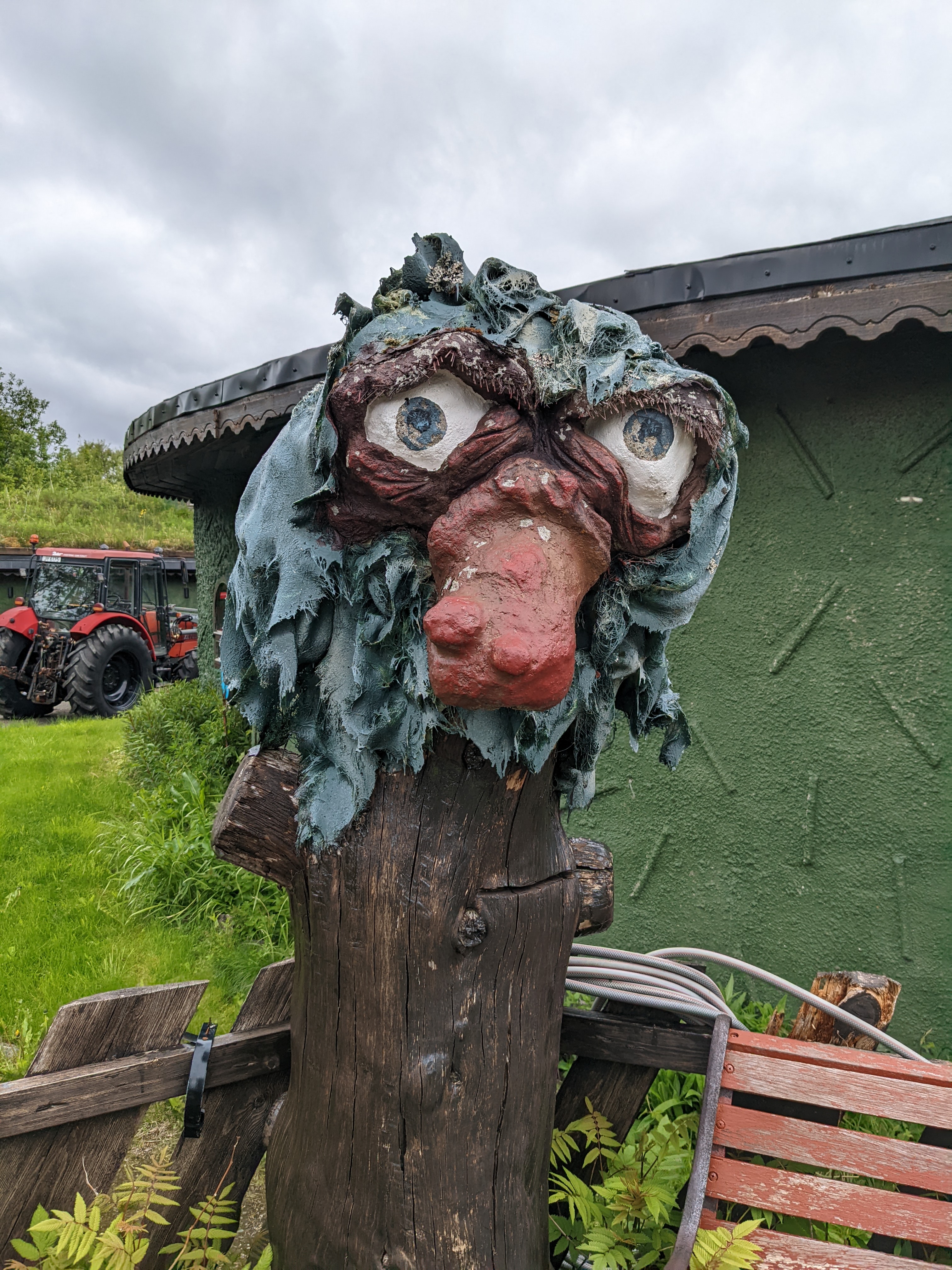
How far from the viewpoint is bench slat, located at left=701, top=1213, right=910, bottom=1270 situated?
4.21ft

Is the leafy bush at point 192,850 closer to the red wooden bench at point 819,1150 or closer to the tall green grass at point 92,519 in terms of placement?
the red wooden bench at point 819,1150

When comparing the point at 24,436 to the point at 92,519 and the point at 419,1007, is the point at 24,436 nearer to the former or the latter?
the point at 92,519

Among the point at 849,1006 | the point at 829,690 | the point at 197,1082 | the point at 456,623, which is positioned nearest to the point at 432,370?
the point at 456,623

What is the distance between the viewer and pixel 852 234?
7.36 ft

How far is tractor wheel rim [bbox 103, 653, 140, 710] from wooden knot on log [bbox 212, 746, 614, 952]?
9510mm

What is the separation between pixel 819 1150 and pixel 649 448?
132cm

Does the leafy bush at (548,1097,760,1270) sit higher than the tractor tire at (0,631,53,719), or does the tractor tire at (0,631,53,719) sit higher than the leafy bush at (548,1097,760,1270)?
the tractor tire at (0,631,53,719)

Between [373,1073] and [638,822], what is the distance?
7.46ft

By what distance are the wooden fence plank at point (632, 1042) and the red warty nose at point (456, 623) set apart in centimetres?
115

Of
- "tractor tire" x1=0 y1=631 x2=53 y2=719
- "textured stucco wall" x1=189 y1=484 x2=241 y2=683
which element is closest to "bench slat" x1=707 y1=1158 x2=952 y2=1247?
"textured stucco wall" x1=189 y1=484 x2=241 y2=683

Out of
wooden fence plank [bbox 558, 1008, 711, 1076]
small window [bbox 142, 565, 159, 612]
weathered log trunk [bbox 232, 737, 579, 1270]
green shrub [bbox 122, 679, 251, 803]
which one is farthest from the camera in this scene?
small window [bbox 142, 565, 159, 612]

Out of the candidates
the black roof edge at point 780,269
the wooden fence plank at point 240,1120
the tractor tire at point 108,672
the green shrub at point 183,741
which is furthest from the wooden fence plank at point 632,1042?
the tractor tire at point 108,672

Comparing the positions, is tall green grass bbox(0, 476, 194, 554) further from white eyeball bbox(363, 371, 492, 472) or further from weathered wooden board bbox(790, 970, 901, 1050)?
white eyeball bbox(363, 371, 492, 472)

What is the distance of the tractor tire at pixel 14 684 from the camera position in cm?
991
